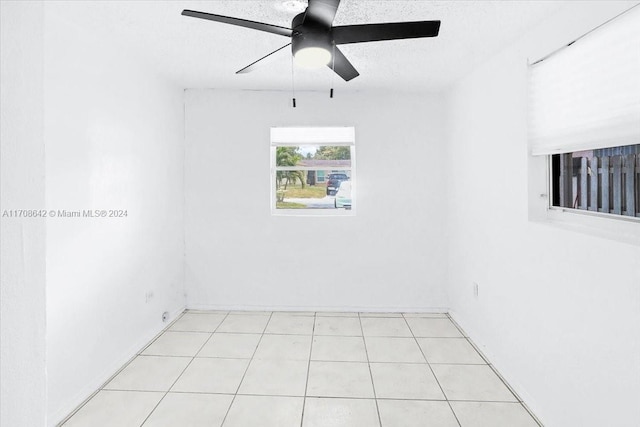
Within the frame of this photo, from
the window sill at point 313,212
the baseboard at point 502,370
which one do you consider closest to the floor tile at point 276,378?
the baseboard at point 502,370

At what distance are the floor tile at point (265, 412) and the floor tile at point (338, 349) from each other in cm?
65

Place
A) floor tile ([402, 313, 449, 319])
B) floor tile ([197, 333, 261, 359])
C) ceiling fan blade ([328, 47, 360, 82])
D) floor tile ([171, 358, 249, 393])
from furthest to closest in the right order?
floor tile ([402, 313, 449, 319])
floor tile ([197, 333, 261, 359])
floor tile ([171, 358, 249, 393])
ceiling fan blade ([328, 47, 360, 82])

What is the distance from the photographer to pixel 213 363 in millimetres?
3004

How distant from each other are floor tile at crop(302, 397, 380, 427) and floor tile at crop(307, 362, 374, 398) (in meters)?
0.08

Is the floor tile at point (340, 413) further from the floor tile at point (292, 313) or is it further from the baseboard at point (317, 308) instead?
the baseboard at point (317, 308)

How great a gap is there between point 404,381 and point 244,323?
5.80 ft

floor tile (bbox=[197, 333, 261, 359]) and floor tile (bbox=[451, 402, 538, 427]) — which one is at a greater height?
floor tile (bbox=[197, 333, 261, 359])

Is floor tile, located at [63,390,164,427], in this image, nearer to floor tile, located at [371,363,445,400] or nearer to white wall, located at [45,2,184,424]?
white wall, located at [45,2,184,424]

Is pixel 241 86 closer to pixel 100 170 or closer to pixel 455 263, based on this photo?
pixel 100 170

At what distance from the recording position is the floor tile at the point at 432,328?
11.7 feet

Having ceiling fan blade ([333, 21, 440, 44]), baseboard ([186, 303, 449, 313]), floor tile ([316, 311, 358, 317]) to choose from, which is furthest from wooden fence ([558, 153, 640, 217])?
floor tile ([316, 311, 358, 317])

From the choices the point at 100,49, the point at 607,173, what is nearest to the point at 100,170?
the point at 100,49

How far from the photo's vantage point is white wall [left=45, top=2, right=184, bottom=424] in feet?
7.54

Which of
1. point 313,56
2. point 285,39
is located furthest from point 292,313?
point 313,56
